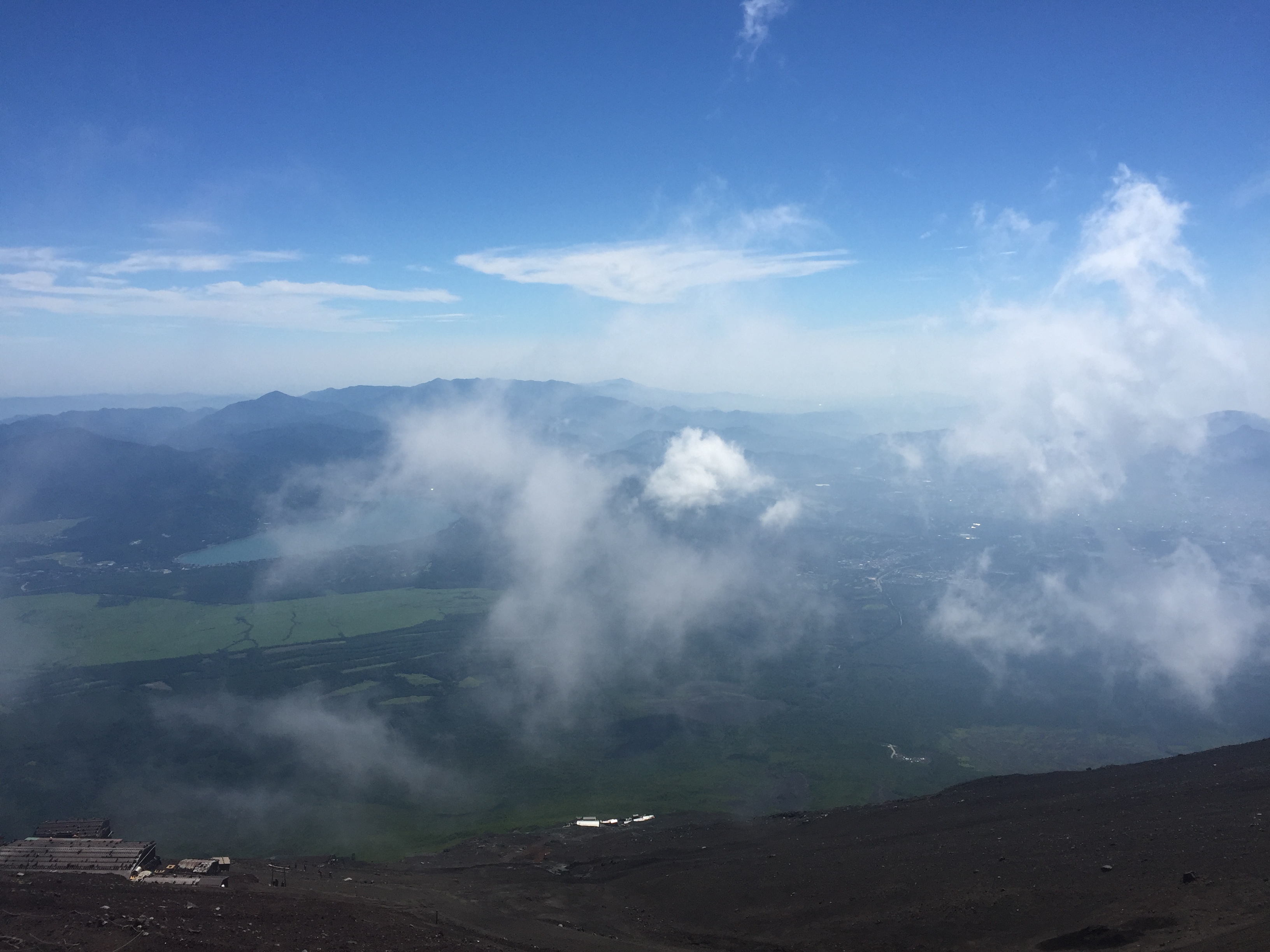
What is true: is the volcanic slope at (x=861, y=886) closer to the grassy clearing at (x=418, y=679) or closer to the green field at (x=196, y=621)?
the grassy clearing at (x=418, y=679)

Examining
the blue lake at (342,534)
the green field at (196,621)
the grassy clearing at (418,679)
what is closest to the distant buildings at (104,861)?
the grassy clearing at (418,679)

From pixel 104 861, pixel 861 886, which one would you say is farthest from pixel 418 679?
pixel 861 886

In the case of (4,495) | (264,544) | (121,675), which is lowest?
(121,675)

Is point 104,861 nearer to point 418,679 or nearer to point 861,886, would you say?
point 861,886

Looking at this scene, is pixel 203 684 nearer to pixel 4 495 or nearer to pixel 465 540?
pixel 465 540

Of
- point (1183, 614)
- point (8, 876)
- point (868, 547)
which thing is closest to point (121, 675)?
point (8, 876)

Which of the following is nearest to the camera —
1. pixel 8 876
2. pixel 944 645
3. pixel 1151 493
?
pixel 8 876
